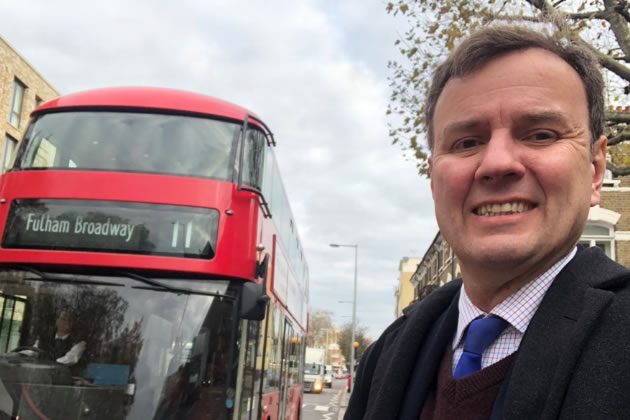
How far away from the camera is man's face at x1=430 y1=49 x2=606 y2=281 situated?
1315 millimetres

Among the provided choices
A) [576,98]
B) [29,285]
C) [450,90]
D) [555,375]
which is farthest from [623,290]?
[29,285]

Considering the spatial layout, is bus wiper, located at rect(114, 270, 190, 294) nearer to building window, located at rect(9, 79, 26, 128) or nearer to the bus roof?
the bus roof

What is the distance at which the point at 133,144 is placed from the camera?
631 cm

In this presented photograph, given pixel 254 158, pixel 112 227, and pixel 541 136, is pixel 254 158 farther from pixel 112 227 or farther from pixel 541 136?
pixel 541 136

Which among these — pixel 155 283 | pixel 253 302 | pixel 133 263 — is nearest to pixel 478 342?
pixel 253 302

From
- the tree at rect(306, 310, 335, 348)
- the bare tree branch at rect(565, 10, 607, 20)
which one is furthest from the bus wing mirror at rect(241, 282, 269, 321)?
the tree at rect(306, 310, 335, 348)

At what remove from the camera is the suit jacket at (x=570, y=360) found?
3.50 feet

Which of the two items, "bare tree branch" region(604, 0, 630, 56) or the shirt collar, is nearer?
the shirt collar

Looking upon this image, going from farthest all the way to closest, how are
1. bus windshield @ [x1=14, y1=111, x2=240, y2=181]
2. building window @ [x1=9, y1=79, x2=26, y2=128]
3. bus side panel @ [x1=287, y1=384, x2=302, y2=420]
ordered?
building window @ [x1=9, y1=79, x2=26, y2=128], bus side panel @ [x1=287, y1=384, x2=302, y2=420], bus windshield @ [x1=14, y1=111, x2=240, y2=181]

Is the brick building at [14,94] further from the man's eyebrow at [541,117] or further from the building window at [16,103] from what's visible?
the man's eyebrow at [541,117]

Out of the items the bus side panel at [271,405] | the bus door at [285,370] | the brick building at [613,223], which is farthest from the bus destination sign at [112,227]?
the brick building at [613,223]

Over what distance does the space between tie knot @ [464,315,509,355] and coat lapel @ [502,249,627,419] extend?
0.41 feet

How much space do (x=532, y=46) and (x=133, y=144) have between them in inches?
214

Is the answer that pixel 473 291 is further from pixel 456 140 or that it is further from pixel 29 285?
pixel 29 285
